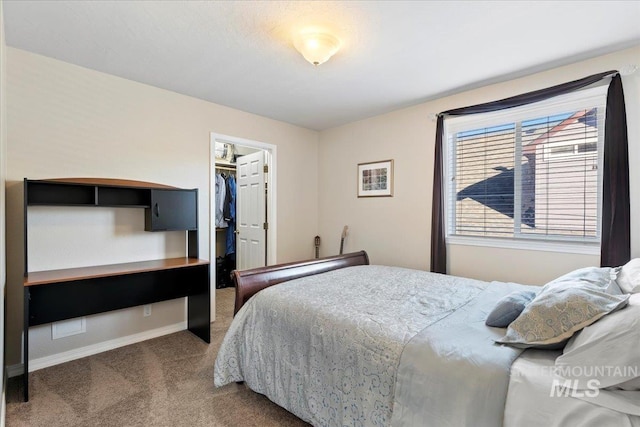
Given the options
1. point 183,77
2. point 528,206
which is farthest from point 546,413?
point 183,77

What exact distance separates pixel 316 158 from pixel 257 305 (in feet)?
9.55

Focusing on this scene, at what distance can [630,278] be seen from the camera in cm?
144

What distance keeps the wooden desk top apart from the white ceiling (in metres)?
1.68

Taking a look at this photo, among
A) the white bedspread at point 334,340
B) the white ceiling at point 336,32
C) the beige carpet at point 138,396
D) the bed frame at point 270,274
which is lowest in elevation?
the beige carpet at point 138,396

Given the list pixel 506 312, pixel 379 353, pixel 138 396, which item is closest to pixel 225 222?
pixel 138 396

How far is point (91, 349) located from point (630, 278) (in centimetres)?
372

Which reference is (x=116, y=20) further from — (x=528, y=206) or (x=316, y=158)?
(x=528, y=206)

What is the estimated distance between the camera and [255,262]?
4.24 m

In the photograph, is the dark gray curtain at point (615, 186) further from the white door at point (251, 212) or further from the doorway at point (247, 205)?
the white door at point (251, 212)

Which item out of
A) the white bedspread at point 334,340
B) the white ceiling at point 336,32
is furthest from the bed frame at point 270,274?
the white ceiling at point 336,32

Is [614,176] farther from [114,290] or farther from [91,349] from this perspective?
[91,349]

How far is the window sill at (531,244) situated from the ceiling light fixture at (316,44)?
85.7 inches

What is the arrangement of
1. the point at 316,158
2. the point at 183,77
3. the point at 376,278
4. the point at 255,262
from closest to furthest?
1. the point at 376,278
2. the point at 183,77
3. the point at 255,262
4. the point at 316,158

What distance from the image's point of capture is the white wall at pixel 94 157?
229 cm
